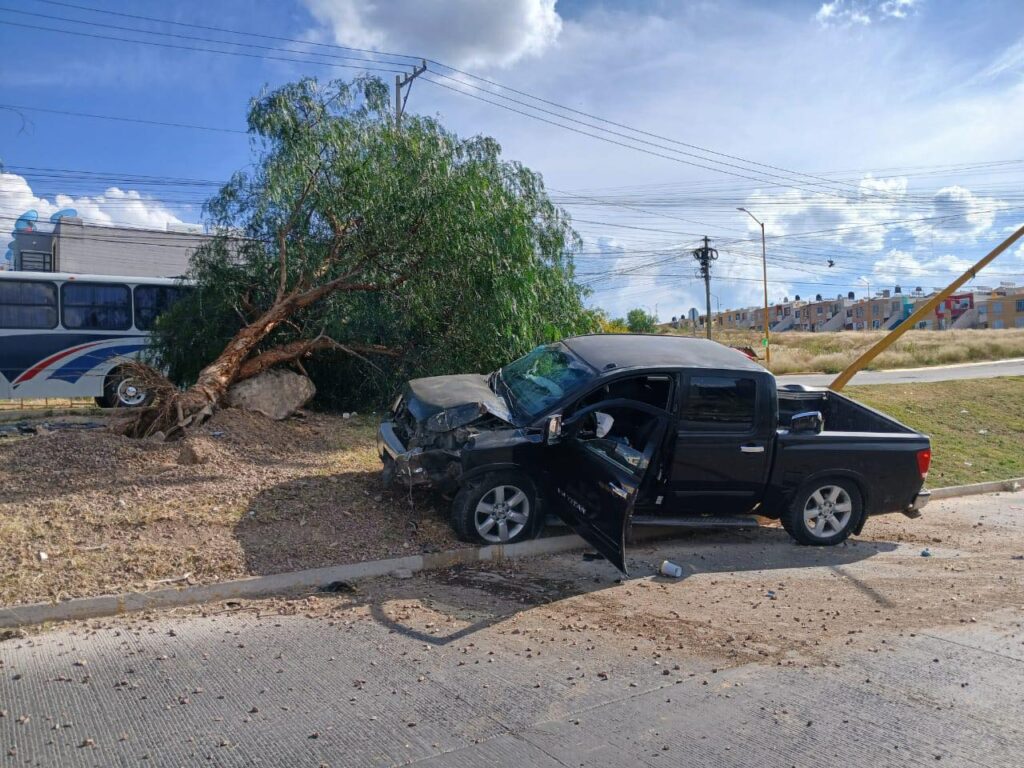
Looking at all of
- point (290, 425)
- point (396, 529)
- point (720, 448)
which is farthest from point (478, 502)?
point (290, 425)

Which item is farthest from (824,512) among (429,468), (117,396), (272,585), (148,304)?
(148,304)

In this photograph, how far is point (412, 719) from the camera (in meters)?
4.14

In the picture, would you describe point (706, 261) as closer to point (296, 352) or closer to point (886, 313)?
point (296, 352)

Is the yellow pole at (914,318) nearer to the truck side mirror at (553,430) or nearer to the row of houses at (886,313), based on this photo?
the truck side mirror at (553,430)

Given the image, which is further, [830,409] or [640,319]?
[640,319]

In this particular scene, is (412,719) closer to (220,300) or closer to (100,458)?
→ (100,458)

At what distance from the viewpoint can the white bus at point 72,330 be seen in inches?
656

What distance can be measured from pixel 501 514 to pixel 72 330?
543 inches

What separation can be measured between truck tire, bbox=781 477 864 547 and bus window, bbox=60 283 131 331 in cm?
1511

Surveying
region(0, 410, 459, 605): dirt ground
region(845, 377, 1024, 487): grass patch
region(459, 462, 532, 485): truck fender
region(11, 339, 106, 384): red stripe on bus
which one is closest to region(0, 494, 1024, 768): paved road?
region(0, 410, 459, 605): dirt ground

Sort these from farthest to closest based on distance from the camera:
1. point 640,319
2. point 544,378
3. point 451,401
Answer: point 640,319 < point 544,378 < point 451,401

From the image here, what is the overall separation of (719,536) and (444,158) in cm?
760

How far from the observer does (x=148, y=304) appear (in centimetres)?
1798

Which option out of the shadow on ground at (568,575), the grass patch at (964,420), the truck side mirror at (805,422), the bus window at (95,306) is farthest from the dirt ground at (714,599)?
the bus window at (95,306)
